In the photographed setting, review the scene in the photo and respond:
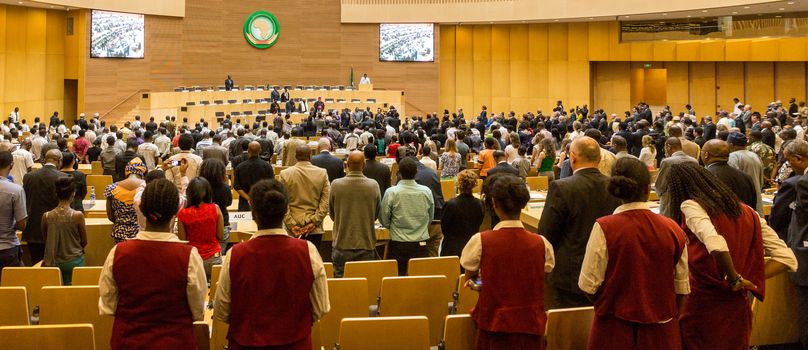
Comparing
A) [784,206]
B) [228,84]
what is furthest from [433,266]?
[228,84]

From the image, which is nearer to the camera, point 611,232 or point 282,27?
point 611,232

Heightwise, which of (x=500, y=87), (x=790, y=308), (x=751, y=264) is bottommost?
(x=790, y=308)

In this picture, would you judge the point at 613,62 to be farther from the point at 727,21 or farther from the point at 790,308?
the point at 790,308

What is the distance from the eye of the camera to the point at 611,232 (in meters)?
4.26

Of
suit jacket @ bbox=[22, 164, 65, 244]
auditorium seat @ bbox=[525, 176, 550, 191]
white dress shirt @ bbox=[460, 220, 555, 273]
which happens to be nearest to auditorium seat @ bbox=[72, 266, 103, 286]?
suit jacket @ bbox=[22, 164, 65, 244]

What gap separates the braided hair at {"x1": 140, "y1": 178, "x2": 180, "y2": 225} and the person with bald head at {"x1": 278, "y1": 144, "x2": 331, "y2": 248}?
340cm

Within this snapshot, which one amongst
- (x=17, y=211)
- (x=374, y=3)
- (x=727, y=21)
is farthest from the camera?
(x=374, y=3)

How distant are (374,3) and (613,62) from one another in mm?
10435

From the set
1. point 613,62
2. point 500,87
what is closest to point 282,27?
point 500,87

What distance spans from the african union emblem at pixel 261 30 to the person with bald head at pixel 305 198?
27.2m

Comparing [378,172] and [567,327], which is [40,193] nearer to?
[378,172]

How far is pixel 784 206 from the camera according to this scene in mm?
6391

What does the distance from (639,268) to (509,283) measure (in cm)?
Answer: 69

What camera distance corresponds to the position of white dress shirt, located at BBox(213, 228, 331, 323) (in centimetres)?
410
